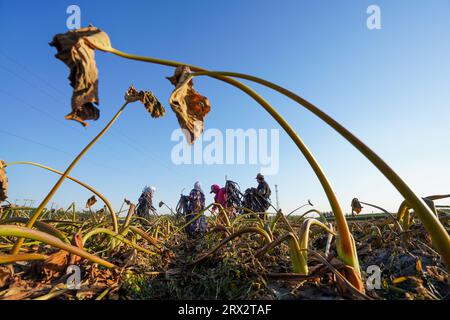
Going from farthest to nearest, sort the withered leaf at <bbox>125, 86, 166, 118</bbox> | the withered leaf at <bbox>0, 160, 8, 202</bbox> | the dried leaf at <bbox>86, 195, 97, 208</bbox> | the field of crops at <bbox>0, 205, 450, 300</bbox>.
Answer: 1. the dried leaf at <bbox>86, 195, 97, 208</bbox>
2. the withered leaf at <bbox>0, 160, 8, 202</bbox>
3. the withered leaf at <bbox>125, 86, 166, 118</bbox>
4. the field of crops at <bbox>0, 205, 450, 300</bbox>

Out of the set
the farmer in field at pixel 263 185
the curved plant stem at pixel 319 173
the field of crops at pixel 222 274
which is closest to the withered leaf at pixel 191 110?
the curved plant stem at pixel 319 173

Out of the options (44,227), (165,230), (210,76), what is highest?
(210,76)

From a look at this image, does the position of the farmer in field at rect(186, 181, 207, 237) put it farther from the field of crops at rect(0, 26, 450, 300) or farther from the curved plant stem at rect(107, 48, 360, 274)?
the curved plant stem at rect(107, 48, 360, 274)

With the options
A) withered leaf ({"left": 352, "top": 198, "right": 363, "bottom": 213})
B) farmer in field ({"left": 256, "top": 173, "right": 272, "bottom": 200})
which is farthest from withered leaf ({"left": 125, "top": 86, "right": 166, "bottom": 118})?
farmer in field ({"left": 256, "top": 173, "right": 272, "bottom": 200})

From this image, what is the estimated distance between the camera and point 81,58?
841 mm

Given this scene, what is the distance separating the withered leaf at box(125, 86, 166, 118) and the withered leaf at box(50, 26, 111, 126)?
52 centimetres

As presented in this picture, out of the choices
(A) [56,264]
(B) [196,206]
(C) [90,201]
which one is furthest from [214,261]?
(B) [196,206]

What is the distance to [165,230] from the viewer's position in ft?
8.78

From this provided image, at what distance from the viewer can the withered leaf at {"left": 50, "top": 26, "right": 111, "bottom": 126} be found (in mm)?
829

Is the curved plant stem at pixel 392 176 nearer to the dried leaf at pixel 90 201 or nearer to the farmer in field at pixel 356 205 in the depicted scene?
the farmer in field at pixel 356 205
